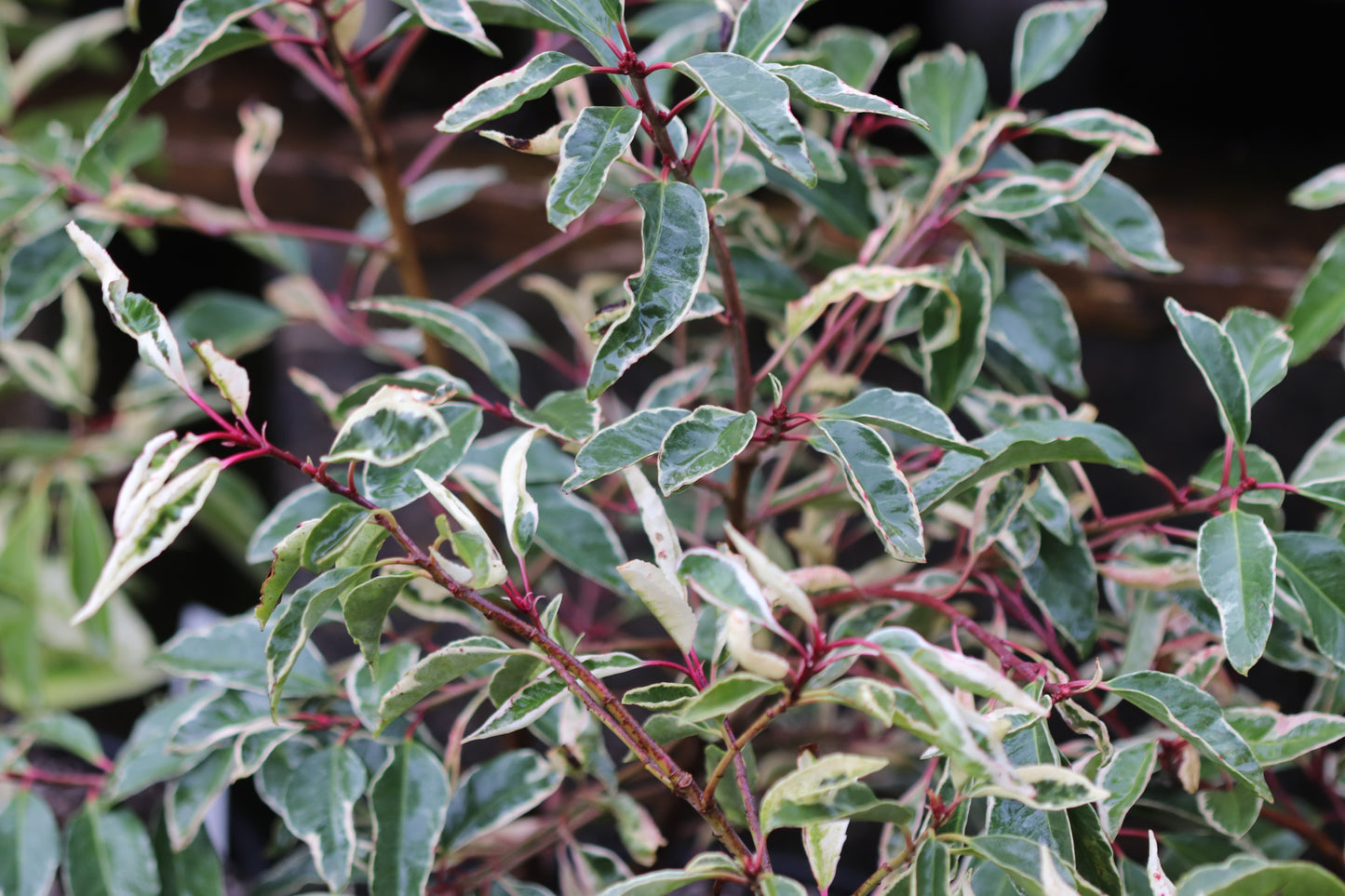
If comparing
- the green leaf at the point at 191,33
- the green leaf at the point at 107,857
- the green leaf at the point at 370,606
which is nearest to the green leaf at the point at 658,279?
the green leaf at the point at 370,606

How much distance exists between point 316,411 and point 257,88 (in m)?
0.43

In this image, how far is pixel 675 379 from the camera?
2.12 ft

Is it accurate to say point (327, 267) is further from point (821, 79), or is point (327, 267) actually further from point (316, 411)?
point (821, 79)

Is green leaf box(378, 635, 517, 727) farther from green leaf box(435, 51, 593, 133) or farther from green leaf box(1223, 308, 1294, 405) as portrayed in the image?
green leaf box(1223, 308, 1294, 405)

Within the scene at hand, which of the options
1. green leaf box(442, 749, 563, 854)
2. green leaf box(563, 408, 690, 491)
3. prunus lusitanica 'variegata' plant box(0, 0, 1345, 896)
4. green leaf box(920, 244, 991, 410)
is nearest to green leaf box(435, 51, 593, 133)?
prunus lusitanica 'variegata' plant box(0, 0, 1345, 896)

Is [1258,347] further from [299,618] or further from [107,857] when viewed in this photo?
[107,857]

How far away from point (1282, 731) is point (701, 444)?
319 millimetres

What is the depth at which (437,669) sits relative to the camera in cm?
41

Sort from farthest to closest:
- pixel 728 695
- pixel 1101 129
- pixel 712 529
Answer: pixel 712 529
pixel 1101 129
pixel 728 695

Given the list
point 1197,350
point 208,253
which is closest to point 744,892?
point 1197,350

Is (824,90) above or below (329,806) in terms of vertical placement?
above

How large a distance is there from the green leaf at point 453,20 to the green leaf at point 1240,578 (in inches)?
15.5

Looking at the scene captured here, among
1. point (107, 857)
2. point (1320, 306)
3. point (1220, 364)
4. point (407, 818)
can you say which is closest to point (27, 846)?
point (107, 857)

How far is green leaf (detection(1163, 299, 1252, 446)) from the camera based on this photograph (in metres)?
0.48
